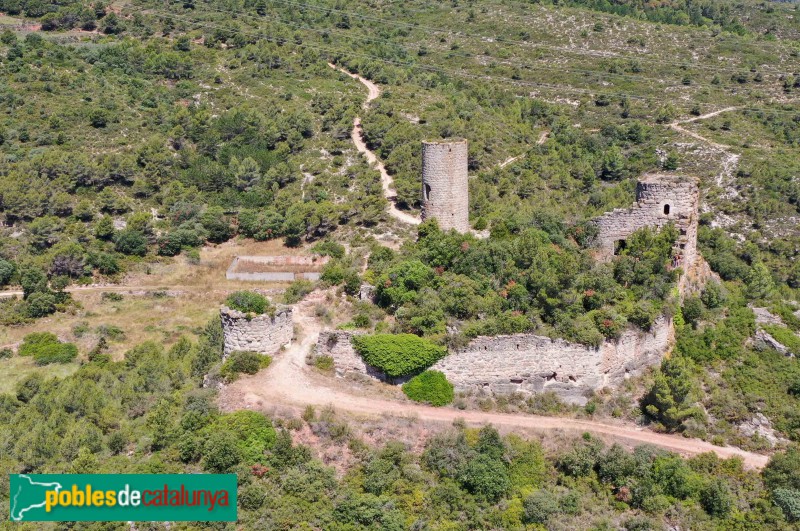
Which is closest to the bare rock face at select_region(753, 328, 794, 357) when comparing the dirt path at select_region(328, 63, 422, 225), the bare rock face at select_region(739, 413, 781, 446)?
the bare rock face at select_region(739, 413, 781, 446)

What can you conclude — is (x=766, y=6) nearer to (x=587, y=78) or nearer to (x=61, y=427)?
(x=587, y=78)

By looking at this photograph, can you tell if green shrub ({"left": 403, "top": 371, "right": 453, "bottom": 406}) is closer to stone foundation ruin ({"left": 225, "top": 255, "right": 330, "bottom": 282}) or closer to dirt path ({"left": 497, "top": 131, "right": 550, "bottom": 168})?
stone foundation ruin ({"left": 225, "top": 255, "right": 330, "bottom": 282})

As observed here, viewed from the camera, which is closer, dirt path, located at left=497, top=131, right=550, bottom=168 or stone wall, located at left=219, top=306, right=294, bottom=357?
stone wall, located at left=219, top=306, right=294, bottom=357

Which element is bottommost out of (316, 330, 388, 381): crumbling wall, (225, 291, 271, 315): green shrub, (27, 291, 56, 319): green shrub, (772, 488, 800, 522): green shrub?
(27, 291, 56, 319): green shrub

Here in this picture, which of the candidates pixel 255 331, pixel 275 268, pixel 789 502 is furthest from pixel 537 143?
pixel 789 502

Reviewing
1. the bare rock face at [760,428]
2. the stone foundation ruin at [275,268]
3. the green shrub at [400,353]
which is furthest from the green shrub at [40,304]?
the bare rock face at [760,428]

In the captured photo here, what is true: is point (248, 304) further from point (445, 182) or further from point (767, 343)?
point (767, 343)

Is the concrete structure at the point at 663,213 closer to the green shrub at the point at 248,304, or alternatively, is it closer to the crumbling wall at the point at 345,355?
the crumbling wall at the point at 345,355

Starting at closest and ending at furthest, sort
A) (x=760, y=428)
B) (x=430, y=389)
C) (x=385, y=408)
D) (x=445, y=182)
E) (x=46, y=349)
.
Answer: (x=385, y=408) < (x=430, y=389) < (x=760, y=428) < (x=445, y=182) < (x=46, y=349)
